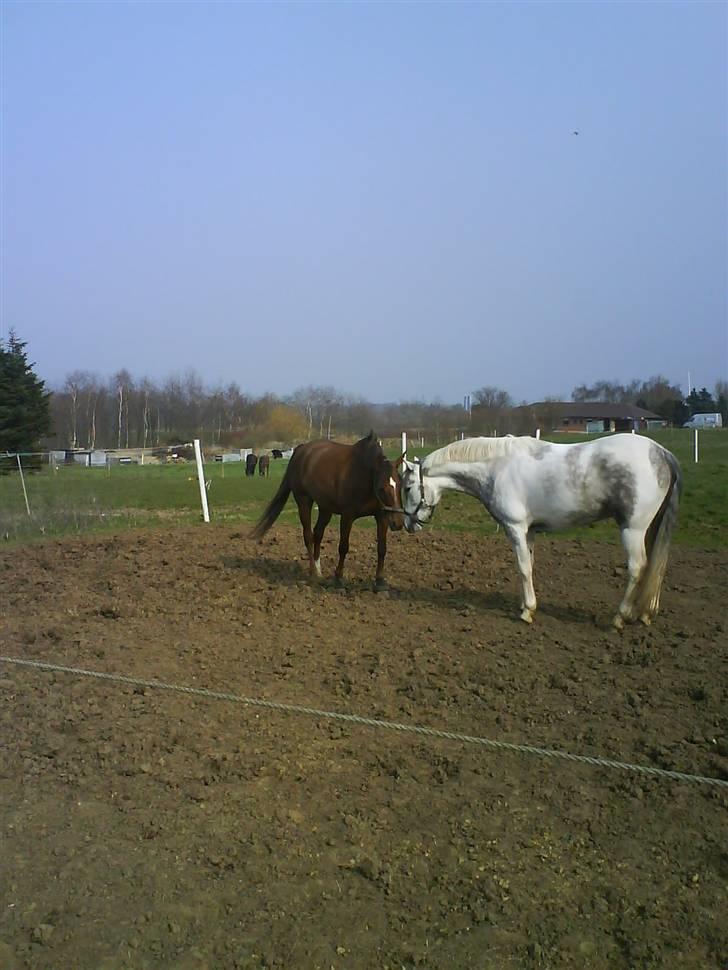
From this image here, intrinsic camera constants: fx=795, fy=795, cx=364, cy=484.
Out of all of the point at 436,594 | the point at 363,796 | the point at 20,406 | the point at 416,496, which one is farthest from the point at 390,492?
the point at 20,406

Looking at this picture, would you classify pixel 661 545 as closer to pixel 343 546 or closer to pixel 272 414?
pixel 343 546

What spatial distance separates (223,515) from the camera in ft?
52.6

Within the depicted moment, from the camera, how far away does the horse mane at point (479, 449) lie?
7094 millimetres

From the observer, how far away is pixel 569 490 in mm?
6699

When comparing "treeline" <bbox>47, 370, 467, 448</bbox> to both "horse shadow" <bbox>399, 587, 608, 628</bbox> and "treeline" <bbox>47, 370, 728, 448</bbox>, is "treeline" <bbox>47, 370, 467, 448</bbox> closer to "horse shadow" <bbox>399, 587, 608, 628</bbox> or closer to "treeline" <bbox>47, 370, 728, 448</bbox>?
"treeline" <bbox>47, 370, 728, 448</bbox>

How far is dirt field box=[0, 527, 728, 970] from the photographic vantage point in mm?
2693

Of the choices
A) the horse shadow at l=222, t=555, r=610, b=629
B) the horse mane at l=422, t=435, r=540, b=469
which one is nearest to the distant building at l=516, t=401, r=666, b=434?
the horse shadow at l=222, t=555, r=610, b=629

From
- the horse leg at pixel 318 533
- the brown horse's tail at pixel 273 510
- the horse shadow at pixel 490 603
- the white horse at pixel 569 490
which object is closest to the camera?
the white horse at pixel 569 490

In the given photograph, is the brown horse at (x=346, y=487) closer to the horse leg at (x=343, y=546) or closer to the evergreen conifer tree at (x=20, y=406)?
the horse leg at (x=343, y=546)

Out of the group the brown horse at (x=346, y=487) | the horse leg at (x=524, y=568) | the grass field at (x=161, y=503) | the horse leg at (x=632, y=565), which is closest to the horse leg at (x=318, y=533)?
the brown horse at (x=346, y=487)

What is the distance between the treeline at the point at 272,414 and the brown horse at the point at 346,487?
11.1 meters

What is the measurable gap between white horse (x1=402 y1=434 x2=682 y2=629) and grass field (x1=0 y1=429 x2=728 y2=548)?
5382mm

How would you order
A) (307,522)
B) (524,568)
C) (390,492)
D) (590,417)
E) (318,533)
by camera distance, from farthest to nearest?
1. (590,417)
2. (307,522)
3. (318,533)
4. (390,492)
5. (524,568)

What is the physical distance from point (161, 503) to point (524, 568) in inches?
487
